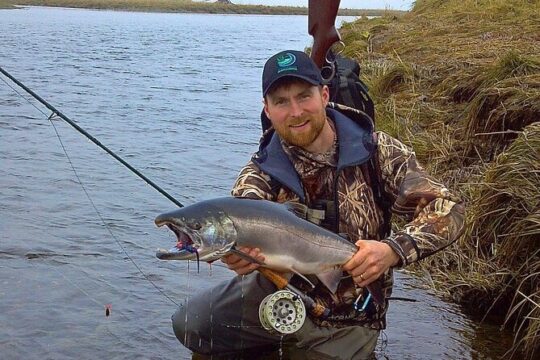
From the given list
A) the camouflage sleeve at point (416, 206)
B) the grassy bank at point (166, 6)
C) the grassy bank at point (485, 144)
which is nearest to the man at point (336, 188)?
the camouflage sleeve at point (416, 206)

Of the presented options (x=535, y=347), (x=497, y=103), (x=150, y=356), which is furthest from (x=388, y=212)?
(x=497, y=103)

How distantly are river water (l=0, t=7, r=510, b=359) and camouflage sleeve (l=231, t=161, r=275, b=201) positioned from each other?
136 cm

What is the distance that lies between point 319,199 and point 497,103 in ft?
11.0

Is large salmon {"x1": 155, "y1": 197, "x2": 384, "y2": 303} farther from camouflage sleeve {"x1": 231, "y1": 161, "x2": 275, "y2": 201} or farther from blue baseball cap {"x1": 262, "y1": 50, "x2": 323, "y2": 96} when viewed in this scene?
blue baseball cap {"x1": 262, "y1": 50, "x2": 323, "y2": 96}

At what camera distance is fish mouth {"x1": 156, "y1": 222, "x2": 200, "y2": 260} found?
3.21 m

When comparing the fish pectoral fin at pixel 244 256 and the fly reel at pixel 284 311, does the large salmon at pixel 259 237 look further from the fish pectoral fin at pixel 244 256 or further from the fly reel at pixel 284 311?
the fly reel at pixel 284 311

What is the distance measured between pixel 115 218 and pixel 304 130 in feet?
14.1

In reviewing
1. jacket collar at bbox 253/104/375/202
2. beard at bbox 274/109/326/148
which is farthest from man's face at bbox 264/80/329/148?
jacket collar at bbox 253/104/375/202

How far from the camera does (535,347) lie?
4.70 m

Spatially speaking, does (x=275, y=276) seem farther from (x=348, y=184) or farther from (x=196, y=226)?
(x=348, y=184)

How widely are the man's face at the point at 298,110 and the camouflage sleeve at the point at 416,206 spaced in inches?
15.4

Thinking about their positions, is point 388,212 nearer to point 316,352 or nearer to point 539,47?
point 316,352

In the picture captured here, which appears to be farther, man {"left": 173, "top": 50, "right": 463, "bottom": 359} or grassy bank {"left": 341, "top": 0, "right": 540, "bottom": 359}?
grassy bank {"left": 341, "top": 0, "right": 540, "bottom": 359}

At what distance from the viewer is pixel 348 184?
4422mm
